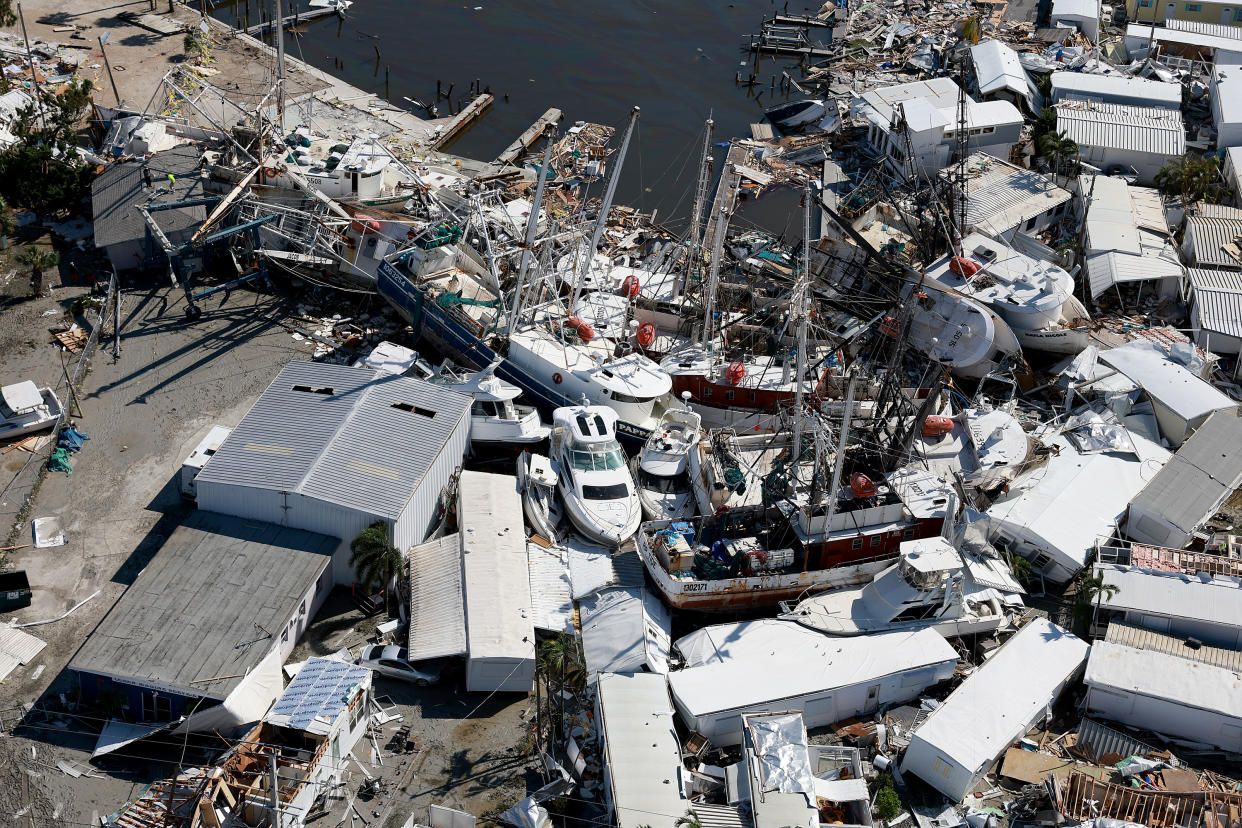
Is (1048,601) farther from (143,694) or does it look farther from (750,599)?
(143,694)

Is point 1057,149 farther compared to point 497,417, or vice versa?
point 1057,149

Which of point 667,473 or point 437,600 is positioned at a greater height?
point 667,473

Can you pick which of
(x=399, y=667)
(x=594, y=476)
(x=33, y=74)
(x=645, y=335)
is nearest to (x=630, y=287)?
(x=645, y=335)

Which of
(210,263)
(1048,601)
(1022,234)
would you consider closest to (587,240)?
(210,263)

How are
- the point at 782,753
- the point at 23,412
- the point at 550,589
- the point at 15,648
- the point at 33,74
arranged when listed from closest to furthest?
the point at 782,753 → the point at 15,648 → the point at 550,589 → the point at 23,412 → the point at 33,74

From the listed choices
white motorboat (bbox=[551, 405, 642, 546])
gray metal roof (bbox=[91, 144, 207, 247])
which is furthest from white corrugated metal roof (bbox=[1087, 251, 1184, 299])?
gray metal roof (bbox=[91, 144, 207, 247])

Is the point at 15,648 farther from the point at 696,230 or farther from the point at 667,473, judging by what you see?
the point at 696,230

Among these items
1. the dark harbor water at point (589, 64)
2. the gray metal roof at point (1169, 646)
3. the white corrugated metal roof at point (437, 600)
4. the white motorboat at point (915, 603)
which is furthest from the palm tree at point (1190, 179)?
the white corrugated metal roof at point (437, 600)

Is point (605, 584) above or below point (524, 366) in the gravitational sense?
below

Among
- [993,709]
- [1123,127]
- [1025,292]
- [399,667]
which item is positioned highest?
[1123,127]
